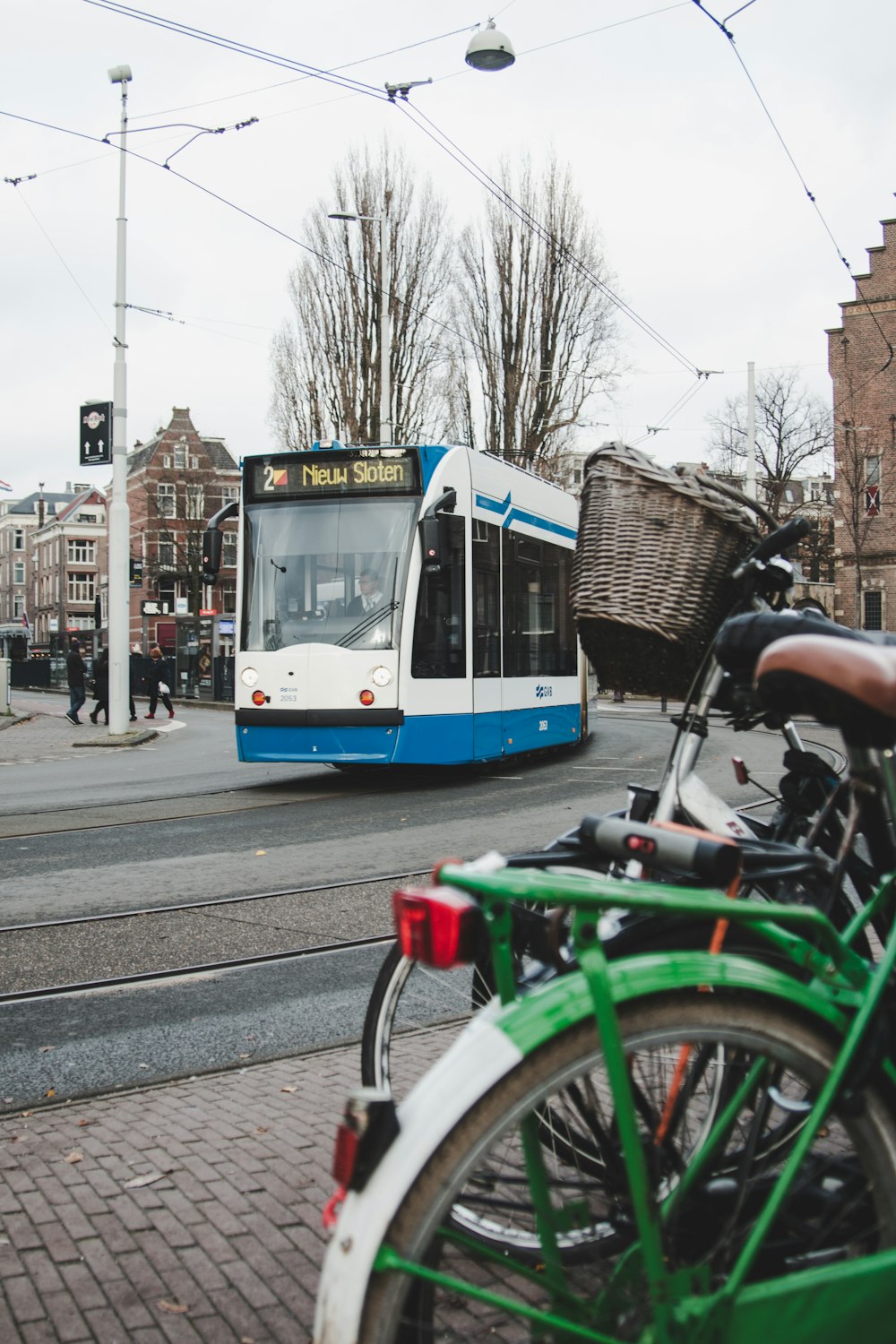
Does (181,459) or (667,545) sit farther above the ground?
(181,459)

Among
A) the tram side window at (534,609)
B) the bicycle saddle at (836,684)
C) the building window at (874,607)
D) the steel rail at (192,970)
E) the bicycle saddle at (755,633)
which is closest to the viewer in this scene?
the bicycle saddle at (836,684)

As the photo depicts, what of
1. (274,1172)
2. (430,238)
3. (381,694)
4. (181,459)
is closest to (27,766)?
(381,694)

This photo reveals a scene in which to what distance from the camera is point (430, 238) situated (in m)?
37.4

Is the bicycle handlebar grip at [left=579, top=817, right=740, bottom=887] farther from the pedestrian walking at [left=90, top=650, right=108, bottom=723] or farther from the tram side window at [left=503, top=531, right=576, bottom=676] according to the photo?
the pedestrian walking at [left=90, top=650, right=108, bottom=723]

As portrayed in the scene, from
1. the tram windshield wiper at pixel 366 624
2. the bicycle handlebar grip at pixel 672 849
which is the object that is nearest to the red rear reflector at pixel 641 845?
the bicycle handlebar grip at pixel 672 849

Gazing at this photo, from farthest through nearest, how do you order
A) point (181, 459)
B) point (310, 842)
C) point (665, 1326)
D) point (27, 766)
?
point (181, 459), point (27, 766), point (310, 842), point (665, 1326)

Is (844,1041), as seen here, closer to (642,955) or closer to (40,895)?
(642,955)

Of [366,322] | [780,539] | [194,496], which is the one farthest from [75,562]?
[780,539]

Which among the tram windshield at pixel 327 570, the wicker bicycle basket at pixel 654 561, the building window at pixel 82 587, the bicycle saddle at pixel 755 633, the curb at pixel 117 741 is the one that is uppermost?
the building window at pixel 82 587

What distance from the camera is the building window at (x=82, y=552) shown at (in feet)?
311

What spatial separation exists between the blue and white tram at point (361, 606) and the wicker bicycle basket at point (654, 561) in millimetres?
8584

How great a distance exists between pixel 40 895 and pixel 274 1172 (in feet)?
14.3

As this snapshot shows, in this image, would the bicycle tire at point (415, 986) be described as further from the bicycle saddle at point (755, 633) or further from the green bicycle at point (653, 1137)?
the bicycle saddle at point (755, 633)

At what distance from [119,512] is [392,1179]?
19996 millimetres
